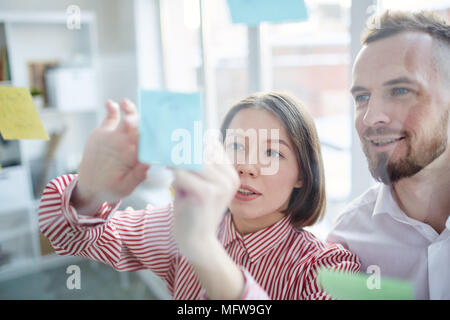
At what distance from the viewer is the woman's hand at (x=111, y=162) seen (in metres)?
0.40

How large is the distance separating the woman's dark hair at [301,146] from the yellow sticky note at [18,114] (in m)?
0.28

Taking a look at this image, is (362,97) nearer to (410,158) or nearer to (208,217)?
(410,158)

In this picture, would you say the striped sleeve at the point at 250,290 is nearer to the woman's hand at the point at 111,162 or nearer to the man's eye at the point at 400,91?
the woman's hand at the point at 111,162

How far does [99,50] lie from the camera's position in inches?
28.2

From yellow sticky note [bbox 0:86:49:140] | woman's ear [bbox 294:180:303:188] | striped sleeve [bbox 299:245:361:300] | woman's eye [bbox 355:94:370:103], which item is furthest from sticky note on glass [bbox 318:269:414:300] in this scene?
yellow sticky note [bbox 0:86:49:140]

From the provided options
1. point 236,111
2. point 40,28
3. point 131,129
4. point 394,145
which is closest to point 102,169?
point 131,129

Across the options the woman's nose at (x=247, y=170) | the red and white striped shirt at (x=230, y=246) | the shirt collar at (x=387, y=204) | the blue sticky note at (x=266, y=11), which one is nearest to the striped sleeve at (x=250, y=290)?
the red and white striped shirt at (x=230, y=246)

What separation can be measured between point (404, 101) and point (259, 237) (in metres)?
0.25

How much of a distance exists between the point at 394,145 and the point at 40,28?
844 mm

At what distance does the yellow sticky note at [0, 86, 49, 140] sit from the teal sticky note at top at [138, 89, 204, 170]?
0.75ft

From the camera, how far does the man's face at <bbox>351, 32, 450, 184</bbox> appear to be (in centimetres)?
44

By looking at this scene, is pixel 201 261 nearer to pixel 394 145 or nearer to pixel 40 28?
pixel 394 145

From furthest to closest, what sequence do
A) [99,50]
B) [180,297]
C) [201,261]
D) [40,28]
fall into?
[40,28] < [99,50] < [180,297] < [201,261]

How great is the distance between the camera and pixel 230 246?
1.49 ft
